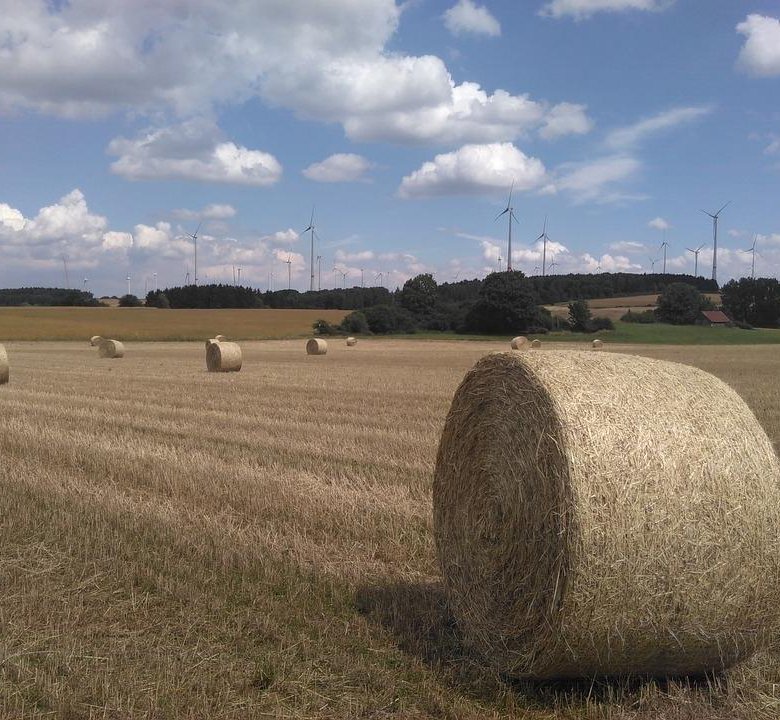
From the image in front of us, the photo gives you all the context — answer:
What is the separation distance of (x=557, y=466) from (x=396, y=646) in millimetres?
1477

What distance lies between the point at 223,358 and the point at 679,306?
73.9m

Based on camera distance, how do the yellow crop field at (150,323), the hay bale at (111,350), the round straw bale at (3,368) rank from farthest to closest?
the yellow crop field at (150,323) < the hay bale at (111,350) < the round straw bale at (3,368)

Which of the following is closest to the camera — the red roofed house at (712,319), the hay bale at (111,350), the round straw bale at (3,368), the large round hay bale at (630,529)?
the large round hay bale at (630,529)

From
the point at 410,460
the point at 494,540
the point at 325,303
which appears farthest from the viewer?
the point at 325,303

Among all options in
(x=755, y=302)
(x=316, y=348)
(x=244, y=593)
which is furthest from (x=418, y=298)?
(x=244, y=593)

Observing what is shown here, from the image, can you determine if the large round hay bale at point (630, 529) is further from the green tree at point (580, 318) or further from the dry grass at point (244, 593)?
the green tree at point (580, 318)

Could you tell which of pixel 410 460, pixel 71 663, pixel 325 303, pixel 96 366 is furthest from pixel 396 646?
pixel 325 303

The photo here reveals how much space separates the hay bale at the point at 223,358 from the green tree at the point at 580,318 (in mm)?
54579

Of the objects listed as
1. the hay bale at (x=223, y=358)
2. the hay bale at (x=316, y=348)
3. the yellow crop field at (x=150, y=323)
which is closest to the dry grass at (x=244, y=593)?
the hay bale at (x=223, y=358)

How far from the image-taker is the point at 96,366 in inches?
1090

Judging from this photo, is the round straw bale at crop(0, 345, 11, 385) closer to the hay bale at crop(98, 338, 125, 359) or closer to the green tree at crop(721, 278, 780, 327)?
the hay bale at crop(98, 338, 125, 359)

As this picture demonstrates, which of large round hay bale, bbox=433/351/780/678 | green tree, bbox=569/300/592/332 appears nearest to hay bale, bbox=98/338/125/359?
large round hay bale, bbox=433/351/780/678

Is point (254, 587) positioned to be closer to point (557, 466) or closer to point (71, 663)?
point (71, 663)

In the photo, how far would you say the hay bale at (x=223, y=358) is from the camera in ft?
81.3
